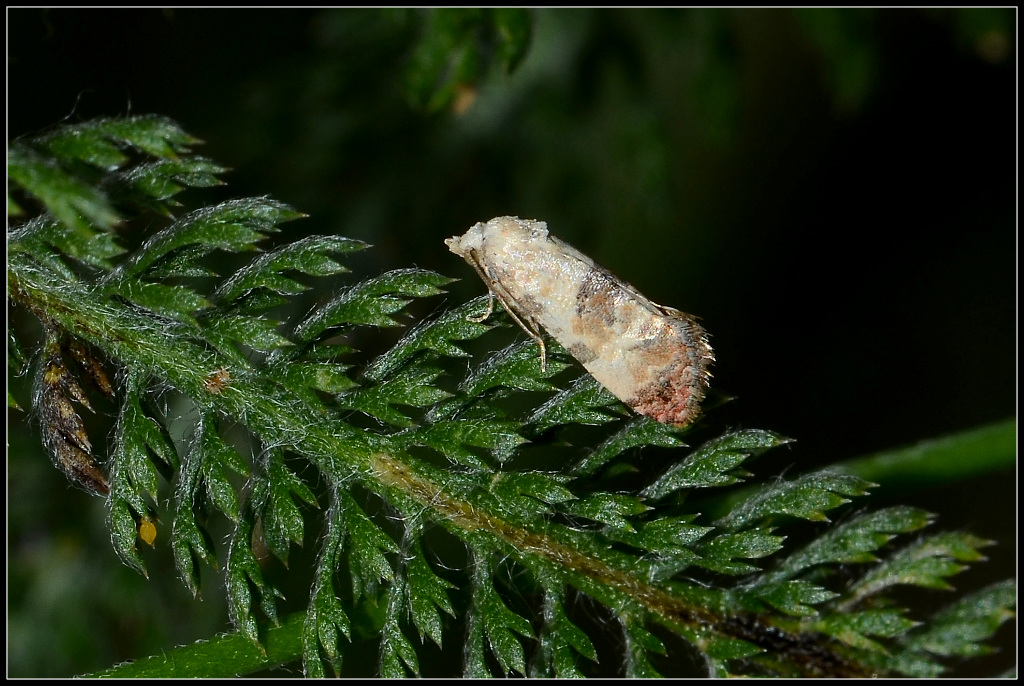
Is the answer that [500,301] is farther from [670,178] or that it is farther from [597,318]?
[670,178]

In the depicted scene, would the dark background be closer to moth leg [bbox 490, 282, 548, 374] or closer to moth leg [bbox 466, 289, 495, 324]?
moth leg [bbox 490, 282, 548, 374]

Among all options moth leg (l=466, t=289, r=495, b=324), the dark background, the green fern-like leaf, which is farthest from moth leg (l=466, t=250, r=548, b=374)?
the dark background

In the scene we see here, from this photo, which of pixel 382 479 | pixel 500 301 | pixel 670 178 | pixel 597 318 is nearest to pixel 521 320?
pixel 500 301

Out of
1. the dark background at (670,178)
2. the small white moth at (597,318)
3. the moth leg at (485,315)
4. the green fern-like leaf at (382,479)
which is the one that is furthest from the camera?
the dark background at (670,178)

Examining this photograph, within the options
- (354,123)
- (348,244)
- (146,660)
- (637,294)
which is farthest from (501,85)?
(146,660)

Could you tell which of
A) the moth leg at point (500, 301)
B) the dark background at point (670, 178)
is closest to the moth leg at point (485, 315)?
the moth leg at point (500, 301)

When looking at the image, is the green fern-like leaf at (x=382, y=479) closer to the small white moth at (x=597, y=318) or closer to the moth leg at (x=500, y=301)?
the small white moth at (x=597, y=318)
